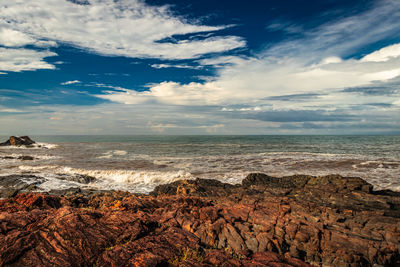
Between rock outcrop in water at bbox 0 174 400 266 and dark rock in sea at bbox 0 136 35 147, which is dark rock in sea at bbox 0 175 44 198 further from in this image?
dark rock in sea at bbox 0 136 35 147

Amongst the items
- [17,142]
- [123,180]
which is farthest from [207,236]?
[17,142]

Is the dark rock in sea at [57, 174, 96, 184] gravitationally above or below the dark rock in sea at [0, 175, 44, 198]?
below

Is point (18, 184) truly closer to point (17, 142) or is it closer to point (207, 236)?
point (207, 236)

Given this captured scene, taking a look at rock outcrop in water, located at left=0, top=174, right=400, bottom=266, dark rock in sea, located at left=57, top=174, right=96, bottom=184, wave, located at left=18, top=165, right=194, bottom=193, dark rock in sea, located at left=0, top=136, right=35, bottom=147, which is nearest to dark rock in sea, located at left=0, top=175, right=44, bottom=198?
wave, located at left=18, top=165, right=194, bottom=193

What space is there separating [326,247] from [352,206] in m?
4.83

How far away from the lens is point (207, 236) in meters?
8.33

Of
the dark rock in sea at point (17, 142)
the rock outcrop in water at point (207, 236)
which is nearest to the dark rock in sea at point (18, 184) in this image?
the rock outcrop in water at point (207, 236)

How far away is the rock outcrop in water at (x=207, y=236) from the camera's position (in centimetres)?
626

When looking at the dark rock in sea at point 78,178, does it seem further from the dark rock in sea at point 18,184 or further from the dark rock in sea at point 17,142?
the dark rock in sea at point 17,142

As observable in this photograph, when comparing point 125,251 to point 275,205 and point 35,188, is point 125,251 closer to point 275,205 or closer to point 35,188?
point 275,205

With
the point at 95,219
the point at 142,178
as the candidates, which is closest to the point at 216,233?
the point at 95,219

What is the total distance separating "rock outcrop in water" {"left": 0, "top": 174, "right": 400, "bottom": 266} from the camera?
20.5 ft

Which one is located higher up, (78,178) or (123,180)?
(78,178)

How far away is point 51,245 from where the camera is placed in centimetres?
644
